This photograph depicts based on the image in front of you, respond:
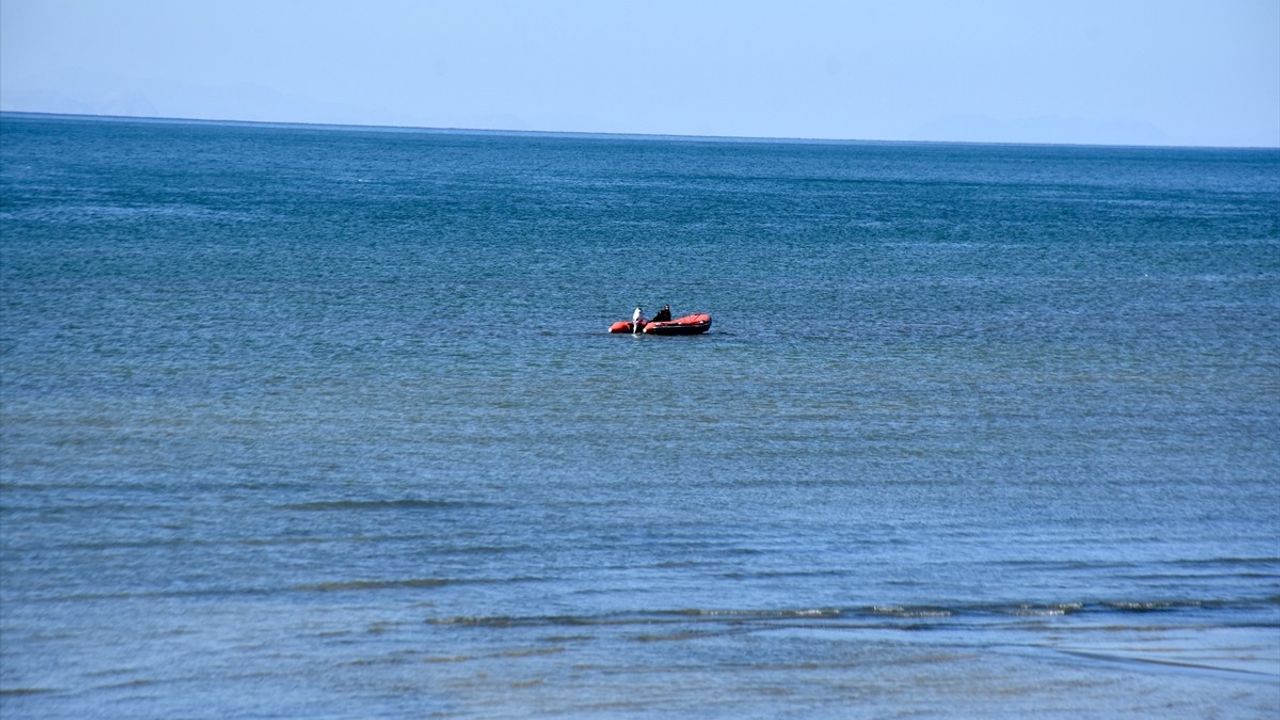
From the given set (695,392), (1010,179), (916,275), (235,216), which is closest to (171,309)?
(695,392)

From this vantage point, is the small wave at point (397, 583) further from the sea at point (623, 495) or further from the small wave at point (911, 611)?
the small wave at point (911, 611)

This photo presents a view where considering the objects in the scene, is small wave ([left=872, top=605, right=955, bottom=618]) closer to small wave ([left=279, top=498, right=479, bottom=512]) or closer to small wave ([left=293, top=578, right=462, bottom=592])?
small wave ([left=293, top=578, right=462, bottom=592])

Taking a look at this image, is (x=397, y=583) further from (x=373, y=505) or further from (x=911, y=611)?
(x=911, y=611)

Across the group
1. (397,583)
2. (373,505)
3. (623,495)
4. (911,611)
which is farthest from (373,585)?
(911,611)

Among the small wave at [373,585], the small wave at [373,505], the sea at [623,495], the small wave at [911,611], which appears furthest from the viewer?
the small wave at [373,505]

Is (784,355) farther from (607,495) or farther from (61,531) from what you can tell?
(61,531)

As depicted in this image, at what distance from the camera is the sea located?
15125 millimetres

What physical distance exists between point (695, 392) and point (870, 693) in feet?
55.3

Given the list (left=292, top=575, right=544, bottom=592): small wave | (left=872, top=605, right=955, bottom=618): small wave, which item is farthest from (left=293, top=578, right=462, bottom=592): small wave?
(left=872, top=605, right=955, bottom=618): small wave

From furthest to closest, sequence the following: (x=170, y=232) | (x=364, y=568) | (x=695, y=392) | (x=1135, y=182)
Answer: (x=1135, y=182) < (x=170, y=232) < (x=695, y=392) < (x=364, y=568)

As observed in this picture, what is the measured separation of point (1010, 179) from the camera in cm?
16988

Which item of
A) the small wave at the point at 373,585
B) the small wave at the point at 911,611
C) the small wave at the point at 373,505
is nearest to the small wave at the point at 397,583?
the small wave at the point at 373,585

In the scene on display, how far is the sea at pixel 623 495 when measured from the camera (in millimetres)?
15125

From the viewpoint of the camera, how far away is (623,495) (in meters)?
22.3
